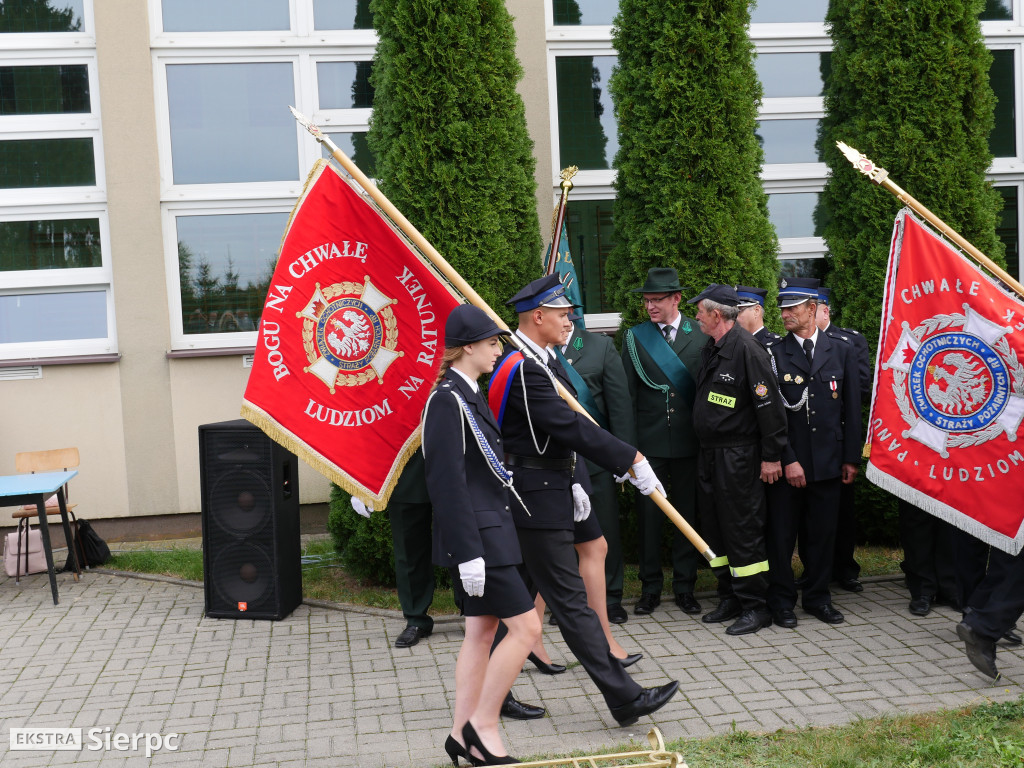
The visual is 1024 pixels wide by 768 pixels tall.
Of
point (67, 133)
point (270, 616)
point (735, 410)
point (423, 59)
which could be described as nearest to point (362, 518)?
point (270, 616)

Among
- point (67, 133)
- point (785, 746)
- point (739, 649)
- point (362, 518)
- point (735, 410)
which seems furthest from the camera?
point (67, 133)

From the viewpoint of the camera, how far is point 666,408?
6078mm

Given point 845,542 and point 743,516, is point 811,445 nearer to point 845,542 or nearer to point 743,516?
point 743,516

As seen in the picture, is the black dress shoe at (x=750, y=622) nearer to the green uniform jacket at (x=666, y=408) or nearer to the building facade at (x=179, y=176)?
the green uniform jacket at (x=666, y=408)

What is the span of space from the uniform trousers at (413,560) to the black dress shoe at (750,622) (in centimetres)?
180

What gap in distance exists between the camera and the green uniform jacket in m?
6.05

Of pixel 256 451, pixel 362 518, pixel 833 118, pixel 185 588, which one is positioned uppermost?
pixel 833 118

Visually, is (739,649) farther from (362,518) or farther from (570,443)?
(362,518)

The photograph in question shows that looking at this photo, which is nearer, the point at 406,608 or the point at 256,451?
the point at 406,608

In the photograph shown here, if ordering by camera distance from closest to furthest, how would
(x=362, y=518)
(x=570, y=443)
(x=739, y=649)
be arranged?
(x=570, y=443) < (x=739, y=649) < (x=362, y=518)

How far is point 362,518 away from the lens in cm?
651

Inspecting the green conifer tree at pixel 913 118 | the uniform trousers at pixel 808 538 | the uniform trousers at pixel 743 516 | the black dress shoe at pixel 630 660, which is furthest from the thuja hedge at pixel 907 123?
the black dress shoe at pixel 630 660

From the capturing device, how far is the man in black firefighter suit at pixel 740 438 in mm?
5590

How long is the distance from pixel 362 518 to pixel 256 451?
888 mm
